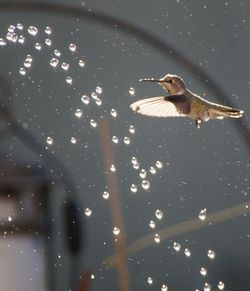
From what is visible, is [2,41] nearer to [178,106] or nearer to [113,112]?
[113,112]

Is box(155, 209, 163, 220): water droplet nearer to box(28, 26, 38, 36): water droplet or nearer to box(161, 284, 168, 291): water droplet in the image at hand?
box(161, 284, 168, 291): water droplet

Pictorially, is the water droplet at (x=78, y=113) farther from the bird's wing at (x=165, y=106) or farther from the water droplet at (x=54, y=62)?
the bird's wing at (x=165, y=106)

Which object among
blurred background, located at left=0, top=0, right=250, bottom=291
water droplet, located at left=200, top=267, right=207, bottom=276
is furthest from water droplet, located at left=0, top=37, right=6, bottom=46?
water droplet, located at left=200, top=267, right=207, bottom=276

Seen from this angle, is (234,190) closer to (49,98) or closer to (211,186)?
(211,186)

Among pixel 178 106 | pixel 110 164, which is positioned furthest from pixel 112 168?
pixel 178 106

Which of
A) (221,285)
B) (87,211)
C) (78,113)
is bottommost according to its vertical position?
(221,285)

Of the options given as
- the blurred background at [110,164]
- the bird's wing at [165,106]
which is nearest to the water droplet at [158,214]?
the blurred background at [110,164]

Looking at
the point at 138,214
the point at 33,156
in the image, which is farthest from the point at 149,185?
the point at 33,156
